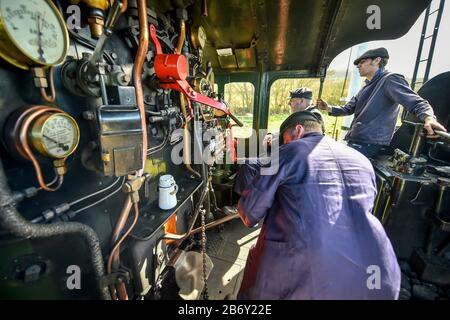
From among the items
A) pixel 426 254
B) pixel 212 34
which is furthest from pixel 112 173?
pixel 426 254

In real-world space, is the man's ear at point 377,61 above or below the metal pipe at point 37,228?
above

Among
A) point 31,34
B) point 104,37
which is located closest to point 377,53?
point 104,37

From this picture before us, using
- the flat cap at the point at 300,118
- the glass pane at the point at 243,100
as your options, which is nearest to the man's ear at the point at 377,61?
the flat cap at the point at 300,118

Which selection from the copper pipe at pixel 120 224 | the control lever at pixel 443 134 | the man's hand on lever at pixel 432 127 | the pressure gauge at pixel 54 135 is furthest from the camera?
the man's hand on lever at pixel 432 127

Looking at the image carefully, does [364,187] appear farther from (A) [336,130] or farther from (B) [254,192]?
(A) [336,130]

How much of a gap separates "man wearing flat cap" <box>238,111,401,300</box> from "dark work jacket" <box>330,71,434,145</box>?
5.01 feet

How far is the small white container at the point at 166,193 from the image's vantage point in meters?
1.48

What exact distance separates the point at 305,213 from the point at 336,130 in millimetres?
3572

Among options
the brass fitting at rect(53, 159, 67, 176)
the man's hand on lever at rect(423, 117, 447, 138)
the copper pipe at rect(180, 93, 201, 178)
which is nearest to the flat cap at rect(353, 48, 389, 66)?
the man's hand on lever at rect(423, 117, 447, 138)

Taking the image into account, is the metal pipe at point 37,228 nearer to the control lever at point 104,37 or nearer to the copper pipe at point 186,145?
the control lever at point 104,37

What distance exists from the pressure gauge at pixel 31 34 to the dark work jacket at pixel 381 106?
2.98 metres

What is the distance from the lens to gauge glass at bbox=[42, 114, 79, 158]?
776 millimetres

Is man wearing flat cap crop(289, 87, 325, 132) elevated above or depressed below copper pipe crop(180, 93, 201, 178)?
above

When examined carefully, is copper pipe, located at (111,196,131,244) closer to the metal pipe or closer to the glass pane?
the metal pipe
